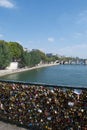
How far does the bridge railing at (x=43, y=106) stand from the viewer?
254 inches

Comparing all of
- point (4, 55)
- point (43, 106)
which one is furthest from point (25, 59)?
point (43, 106)

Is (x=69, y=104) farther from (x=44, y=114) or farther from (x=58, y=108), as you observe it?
(x=44, y=114)

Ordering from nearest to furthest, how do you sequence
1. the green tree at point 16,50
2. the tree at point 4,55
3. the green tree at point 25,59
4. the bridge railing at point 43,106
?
the bridge railing at point 43,106 < the tree at point 4,55 < the green tree at point 16,50 < the green tree at point 25,59

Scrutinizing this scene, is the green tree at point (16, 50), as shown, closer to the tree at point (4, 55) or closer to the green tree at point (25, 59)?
the green tree at point (25, 59)

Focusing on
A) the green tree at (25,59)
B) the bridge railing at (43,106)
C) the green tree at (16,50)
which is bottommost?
the bridge railing at (43,106)

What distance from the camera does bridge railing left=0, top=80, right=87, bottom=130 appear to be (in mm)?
6449

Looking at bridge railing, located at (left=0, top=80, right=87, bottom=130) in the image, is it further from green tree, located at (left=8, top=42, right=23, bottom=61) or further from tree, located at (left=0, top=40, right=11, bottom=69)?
green tree, located at (left=8, top=42, right=23, bottom=61)

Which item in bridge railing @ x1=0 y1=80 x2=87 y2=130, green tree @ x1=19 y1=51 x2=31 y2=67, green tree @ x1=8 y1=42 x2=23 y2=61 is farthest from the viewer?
green tree @ x1=19 y1=51 x2=31 y2=67

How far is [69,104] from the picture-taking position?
6.59 m

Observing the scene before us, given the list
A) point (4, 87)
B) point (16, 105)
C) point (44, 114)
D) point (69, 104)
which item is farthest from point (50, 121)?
point (4, 87)

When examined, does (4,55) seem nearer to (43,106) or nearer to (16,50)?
(16,50)

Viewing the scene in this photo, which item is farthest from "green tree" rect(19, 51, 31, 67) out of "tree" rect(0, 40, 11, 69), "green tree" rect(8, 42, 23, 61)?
"tree" rect(0, 40, 11, 69)

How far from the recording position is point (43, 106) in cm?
715

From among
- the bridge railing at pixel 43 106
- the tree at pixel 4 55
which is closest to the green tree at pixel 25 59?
the tree at pixel 4 55
